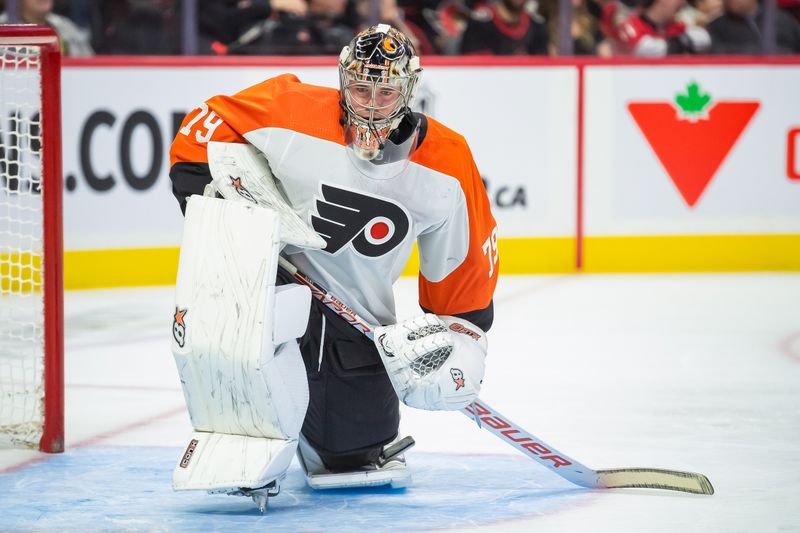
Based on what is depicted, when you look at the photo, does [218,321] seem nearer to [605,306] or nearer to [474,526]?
[474,526]

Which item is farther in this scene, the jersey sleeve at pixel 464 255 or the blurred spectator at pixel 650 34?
the blurred spectator at pixel 650 34

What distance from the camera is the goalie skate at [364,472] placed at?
8.64 feet

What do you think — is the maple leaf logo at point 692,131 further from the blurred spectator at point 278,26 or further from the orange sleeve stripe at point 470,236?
the orange sleeve stripe at point 470,236

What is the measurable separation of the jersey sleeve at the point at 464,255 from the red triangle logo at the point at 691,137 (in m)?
3.32

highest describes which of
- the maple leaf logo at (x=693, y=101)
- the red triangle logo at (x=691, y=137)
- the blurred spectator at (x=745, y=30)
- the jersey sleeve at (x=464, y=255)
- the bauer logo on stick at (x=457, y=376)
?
the blurred spectator at (x=745, y=30)

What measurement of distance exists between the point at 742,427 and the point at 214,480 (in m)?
1.53

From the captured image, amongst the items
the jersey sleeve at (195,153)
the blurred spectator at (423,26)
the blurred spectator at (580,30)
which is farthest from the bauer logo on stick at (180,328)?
the blurred spectator at (580,30)

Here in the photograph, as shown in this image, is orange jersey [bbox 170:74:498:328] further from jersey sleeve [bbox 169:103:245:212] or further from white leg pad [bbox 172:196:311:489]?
white leg pad [bbox 172:196:311:489]

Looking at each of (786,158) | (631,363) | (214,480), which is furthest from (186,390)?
(786,158)

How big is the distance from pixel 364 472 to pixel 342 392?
0.58ft

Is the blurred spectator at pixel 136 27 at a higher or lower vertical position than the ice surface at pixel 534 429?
higher

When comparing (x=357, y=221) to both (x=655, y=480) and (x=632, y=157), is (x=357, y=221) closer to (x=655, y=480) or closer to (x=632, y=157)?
(x=655, y=480)

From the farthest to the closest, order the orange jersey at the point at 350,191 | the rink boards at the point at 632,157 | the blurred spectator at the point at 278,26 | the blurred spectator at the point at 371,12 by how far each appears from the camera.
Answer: the rink boards at the point at 632,157, the blurred spectator at the point at 371,12, the blurred spectator at the point at 278,26, the orange jersey at the point at 350,191

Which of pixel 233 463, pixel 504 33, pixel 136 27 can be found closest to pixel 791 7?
pixel 504 33
